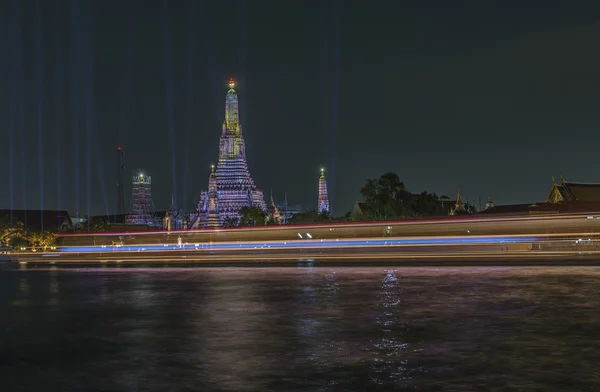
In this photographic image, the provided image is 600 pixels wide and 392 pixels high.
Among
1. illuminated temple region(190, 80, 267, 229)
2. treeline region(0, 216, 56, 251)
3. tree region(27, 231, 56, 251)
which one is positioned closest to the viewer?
tree region(27, 231, 56, 251)

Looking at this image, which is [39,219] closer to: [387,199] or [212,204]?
[212,204]

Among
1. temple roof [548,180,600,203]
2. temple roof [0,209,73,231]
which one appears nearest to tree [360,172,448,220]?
temple roof [548,180,600,203]

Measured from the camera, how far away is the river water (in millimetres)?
8539

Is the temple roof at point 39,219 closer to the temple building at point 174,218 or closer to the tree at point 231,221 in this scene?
the tree at point 231,221

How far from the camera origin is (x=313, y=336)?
38.4ft

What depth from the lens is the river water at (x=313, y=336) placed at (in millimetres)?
8539

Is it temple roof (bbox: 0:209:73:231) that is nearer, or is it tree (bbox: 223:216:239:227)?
temple roof (bbox: 0:209:73:231)

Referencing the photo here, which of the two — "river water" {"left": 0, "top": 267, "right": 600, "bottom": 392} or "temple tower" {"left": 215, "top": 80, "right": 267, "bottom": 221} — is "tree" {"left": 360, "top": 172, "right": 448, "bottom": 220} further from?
"temple tower" {"left": 215, "top": 80, "right": 267, "bottom": 221}

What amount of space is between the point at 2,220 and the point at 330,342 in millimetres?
85883

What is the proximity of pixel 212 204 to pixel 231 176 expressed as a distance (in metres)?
7.49

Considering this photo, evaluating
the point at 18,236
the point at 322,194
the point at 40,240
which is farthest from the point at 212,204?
the point at 40,240

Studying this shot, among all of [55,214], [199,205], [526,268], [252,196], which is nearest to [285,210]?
[199,205]

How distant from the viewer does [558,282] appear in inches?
774

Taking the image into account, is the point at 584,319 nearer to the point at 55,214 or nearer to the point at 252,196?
the point at 55,214
